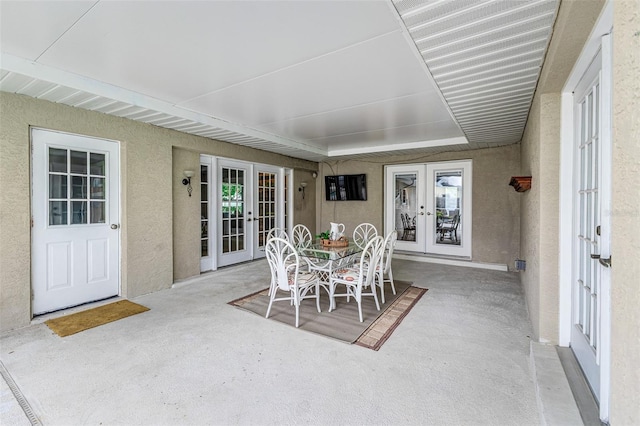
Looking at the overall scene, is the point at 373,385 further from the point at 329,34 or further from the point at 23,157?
the point at 23,157

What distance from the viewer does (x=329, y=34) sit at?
2.02 metres

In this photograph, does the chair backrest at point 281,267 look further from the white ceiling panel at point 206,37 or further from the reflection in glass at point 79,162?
the reflection in glass at point 79,162

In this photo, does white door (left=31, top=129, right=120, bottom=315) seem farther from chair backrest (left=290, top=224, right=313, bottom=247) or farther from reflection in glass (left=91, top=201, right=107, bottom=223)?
chair backrest (left=290, top=224, right=313, bottom=247)

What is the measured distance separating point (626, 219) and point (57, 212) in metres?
4.51

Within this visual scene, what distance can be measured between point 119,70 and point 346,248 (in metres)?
2.99

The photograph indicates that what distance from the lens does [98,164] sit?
11.8 ft

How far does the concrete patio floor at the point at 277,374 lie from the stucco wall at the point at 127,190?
686mm

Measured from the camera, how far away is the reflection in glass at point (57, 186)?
10.5 feet

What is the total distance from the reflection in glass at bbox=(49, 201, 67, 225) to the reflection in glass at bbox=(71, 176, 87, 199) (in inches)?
5.8

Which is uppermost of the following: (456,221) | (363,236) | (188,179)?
(188,179)

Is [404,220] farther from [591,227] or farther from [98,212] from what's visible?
[98,212]

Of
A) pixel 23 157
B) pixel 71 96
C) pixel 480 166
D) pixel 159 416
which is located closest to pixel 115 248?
pixel 23 157

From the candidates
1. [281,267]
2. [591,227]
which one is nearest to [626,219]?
[591,227]

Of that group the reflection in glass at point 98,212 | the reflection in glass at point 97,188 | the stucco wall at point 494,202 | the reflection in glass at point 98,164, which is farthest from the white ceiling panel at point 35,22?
the stucco wall at point 494,202
